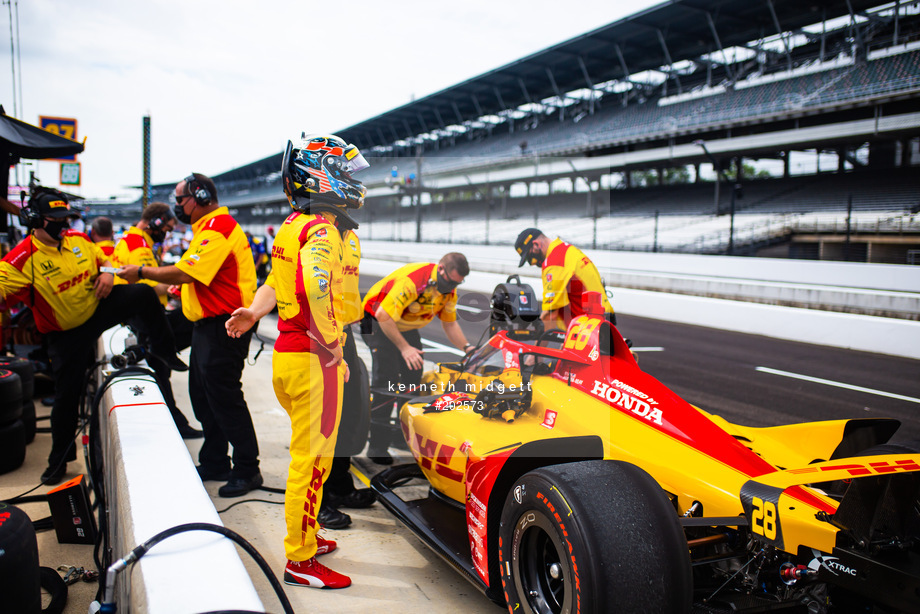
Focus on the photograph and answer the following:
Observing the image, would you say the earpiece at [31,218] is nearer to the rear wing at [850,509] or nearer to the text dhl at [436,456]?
the text dhl at [436,456]

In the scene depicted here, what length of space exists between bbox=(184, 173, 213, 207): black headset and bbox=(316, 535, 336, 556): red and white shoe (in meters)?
2.32

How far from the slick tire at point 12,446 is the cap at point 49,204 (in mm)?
1524

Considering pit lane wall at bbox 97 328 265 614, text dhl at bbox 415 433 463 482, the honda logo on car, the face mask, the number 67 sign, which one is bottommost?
text dhl at bbox 415 433 463 482

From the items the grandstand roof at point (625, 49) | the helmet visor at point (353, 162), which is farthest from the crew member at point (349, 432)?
the grandstand roof at point (625, 49)

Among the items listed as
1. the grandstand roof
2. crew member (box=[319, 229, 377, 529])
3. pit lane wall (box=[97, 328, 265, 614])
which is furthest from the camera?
the grandstand roof

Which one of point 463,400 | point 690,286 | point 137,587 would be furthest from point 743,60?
point 137,587

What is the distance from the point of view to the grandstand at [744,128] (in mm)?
20500

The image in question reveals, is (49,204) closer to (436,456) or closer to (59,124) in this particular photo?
(436,456)

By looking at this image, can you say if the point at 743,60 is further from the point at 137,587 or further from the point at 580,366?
the point at 137,587

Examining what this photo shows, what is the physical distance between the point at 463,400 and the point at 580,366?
0.75 meters

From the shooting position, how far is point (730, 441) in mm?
2443

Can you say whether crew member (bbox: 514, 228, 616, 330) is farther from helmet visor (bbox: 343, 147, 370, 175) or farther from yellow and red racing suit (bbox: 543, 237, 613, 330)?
helmet visor (bbox: 343, 147, 370, 175)

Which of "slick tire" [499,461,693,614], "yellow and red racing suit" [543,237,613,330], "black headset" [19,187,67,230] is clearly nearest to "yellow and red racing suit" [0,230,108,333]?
"black headset" [19,187,67,230]

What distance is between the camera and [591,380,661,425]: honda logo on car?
8.54 ft
